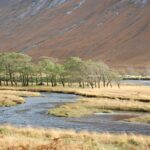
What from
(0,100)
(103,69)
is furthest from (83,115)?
(103,69)

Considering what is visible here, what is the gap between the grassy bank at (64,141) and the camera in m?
20.9

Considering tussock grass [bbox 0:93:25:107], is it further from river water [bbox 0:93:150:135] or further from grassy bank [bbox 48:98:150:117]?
grassy bank [bbox 48:98:150:117]

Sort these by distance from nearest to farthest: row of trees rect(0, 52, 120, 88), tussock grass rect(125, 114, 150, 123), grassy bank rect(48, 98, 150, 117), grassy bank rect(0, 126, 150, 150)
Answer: grassy bank rect(0, 126, 150, 150) → tussock grass rect(125, 114, 150, 123) → grassy bank rect(48, 98, 150, 117) → row of trees rect(0, 52, 120, 88)

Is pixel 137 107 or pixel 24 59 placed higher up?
pixel 24 59

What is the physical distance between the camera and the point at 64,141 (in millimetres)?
24422

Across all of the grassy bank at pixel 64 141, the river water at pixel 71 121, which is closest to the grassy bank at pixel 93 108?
the river water at pixel 71 121

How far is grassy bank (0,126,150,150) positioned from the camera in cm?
2091

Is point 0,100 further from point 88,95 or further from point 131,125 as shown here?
point 131,125

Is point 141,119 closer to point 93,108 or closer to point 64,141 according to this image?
point 93,108

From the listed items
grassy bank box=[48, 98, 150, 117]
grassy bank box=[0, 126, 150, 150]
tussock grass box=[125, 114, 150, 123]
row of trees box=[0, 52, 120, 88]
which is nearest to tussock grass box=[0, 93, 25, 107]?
grassy bank box=[48, 98, 150, 117]

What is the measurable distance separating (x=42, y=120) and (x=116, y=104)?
1658 cm

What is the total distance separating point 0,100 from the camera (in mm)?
65000

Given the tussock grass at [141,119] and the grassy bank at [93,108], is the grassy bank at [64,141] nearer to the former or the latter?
the tussock grass at [141,119]

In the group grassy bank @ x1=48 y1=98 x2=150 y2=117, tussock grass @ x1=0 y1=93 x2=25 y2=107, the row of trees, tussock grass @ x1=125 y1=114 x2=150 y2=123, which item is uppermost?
the row of trees
